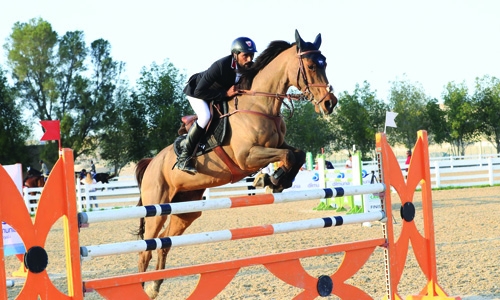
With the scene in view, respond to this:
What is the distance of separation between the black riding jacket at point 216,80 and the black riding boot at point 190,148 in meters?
0.28

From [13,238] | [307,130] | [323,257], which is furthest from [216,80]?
[307,130]

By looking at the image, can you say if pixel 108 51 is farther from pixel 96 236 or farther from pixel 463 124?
pixel 96 236

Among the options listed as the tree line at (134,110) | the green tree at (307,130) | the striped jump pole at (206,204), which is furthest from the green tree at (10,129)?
the striped jump pole at (206,204)

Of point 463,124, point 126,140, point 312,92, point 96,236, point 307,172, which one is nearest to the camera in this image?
point 312,92

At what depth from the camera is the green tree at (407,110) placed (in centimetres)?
4200

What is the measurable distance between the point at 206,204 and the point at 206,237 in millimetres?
236

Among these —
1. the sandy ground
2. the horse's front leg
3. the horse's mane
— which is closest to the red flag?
the sandy ground

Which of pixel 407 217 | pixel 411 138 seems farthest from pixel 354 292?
pixel 411 138

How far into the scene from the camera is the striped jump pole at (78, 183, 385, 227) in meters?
3.54

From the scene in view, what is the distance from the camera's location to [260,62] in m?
5.54

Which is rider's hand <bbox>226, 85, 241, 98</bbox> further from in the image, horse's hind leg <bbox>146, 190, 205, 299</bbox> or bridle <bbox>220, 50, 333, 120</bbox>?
horse's hind leg <bbox>146, 190, 205, 299</bbox>

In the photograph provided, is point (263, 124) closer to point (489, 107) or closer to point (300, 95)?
point (300, 95)

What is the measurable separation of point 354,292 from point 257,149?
4.53 ft

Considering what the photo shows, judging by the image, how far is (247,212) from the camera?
16234 millimetres
